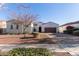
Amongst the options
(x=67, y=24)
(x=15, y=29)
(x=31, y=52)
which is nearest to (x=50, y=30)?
(x=67, y=24)

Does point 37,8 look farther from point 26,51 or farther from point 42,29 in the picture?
point 26,51

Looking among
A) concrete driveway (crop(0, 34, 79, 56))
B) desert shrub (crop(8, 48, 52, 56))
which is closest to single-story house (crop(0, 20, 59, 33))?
concrete driveway (crop(0, 34, 79, 56))

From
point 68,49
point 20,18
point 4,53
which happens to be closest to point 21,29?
point 20,18

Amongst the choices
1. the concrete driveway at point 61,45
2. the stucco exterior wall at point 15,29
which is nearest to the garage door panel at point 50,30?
the concrete driveway at point 61,45

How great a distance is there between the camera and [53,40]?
6309 millimetres

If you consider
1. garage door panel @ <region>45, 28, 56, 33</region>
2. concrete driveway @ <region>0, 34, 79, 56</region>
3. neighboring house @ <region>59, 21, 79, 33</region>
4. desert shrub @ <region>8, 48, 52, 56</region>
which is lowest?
desert shrub @ <region>8, 48, 52, 56</region>

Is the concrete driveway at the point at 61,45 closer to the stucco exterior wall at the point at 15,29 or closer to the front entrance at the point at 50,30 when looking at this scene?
the front entrance at the point at 50,30

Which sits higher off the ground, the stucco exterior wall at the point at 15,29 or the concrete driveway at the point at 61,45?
the stucco exterior wall at the point at 15,29

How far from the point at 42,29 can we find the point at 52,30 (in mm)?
215

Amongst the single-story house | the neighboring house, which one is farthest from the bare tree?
the neighboring house

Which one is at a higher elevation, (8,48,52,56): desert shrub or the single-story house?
the single-story house

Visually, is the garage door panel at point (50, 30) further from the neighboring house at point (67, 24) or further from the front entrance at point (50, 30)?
the neighboring house at point (67, 24)

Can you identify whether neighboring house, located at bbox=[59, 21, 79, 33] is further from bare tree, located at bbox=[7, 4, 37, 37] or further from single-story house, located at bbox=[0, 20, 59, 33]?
bare tree, located at bbox=[7, 4, 37, 37]

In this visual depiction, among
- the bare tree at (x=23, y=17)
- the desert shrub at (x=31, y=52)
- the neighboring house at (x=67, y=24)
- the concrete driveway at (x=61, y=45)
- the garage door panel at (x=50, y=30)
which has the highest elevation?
the bare tree at (x=23, y=17)
